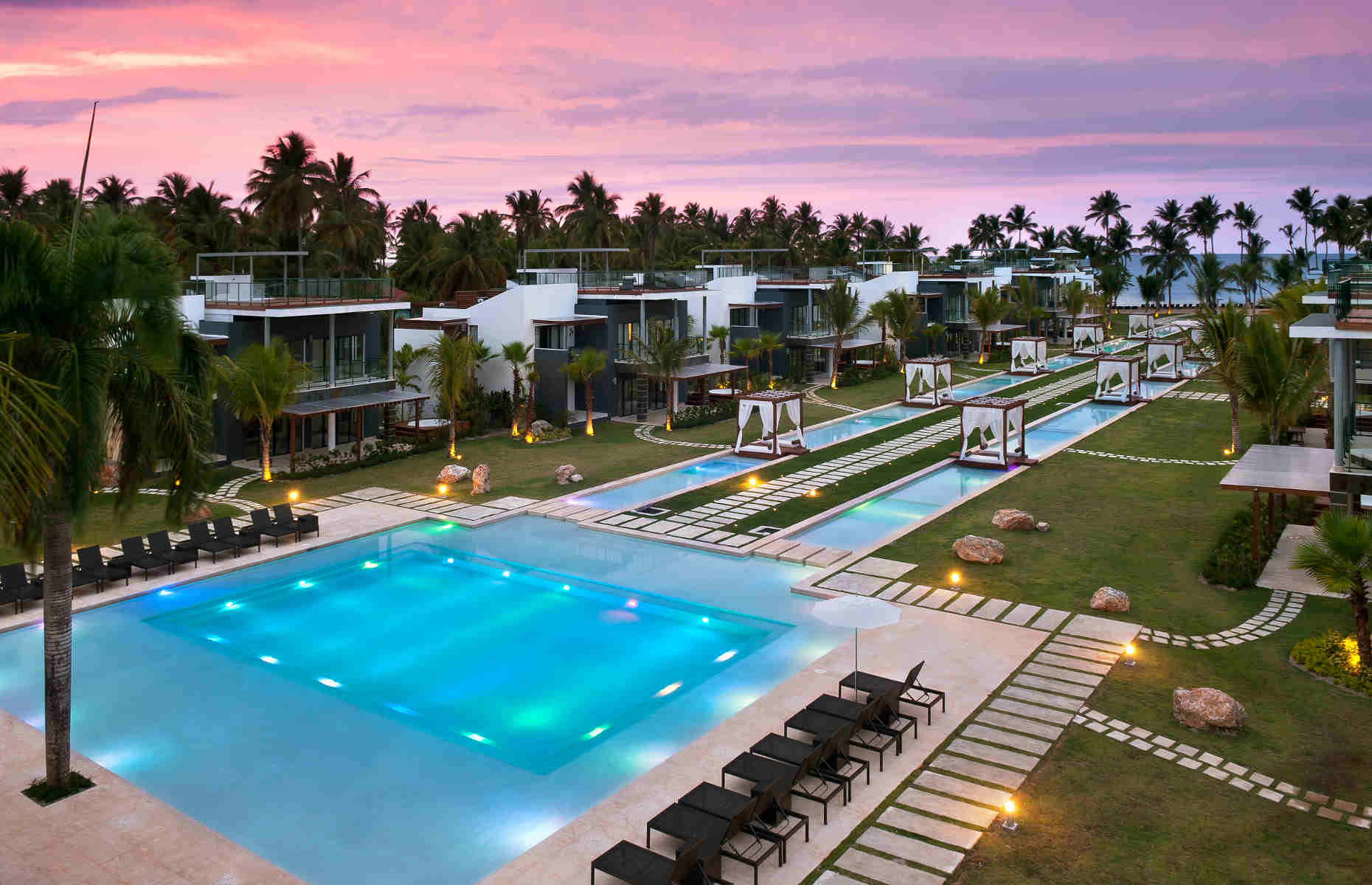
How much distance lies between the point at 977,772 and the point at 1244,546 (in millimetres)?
11625

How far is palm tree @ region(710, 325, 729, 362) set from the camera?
148 ft

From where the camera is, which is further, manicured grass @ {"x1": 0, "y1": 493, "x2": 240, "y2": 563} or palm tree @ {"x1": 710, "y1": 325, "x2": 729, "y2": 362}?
palm tree @ {"x1": 710, "y1": 325, "x2": 729, "y2": 362}

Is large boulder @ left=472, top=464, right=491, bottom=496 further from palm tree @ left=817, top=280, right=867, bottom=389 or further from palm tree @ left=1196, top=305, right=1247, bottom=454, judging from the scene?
palm tree @ left=817, top=280, right=867, bottom=389

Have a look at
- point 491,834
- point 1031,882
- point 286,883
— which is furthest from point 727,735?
point 286,883

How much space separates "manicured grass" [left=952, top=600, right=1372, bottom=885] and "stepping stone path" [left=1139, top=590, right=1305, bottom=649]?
1025mm

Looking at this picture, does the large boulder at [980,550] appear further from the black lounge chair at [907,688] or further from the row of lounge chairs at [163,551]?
the row of lounge chairs at [163,551]

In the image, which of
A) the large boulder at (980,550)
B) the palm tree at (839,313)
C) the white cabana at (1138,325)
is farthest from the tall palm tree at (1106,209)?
the large boulder at (980,550)

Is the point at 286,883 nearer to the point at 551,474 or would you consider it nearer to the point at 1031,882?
the point at 1031,882

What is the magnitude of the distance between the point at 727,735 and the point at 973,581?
8055 millimetres

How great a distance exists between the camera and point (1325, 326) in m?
19.4

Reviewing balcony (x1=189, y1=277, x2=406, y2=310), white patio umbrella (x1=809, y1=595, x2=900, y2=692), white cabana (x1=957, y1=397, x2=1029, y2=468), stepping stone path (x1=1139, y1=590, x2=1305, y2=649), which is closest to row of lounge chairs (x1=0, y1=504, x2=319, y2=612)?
balcony (x1=189, y1=277, x2=406, y2=310)

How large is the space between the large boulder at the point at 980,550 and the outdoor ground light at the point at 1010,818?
380 inches

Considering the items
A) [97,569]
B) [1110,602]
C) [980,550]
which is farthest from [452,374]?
[1110,602]

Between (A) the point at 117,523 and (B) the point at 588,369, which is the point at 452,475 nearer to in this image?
(B) the point at 588,369
